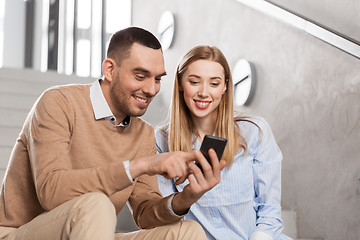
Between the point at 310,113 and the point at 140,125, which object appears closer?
the point at 140,125

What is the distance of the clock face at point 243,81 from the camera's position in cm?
330

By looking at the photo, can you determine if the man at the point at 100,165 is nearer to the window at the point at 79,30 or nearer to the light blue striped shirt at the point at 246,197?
the light blue striped shirt at the point at 246,197

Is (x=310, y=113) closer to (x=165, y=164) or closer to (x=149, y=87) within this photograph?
(x=149, y=87)

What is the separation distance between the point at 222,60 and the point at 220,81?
0.10 meters

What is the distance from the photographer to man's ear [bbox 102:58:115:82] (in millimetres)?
1764

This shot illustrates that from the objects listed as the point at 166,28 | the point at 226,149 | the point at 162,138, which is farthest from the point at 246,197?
the point at 166,28

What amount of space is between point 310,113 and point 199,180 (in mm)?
1368

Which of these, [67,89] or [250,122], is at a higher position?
[67,89]

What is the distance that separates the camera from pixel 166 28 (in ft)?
18.3

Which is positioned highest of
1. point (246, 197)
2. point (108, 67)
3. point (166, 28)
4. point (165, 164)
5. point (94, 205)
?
point (166, 28)

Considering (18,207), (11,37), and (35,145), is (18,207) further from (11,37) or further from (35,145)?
(11,37)

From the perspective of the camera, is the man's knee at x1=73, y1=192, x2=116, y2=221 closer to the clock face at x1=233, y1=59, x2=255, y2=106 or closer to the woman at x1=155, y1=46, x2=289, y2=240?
the woman at x1=155, y1=46, x2=289, y2=240

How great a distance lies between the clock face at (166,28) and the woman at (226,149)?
3.29 m

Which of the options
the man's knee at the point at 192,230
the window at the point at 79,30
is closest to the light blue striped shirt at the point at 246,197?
the man's knee at the point at 192,230
